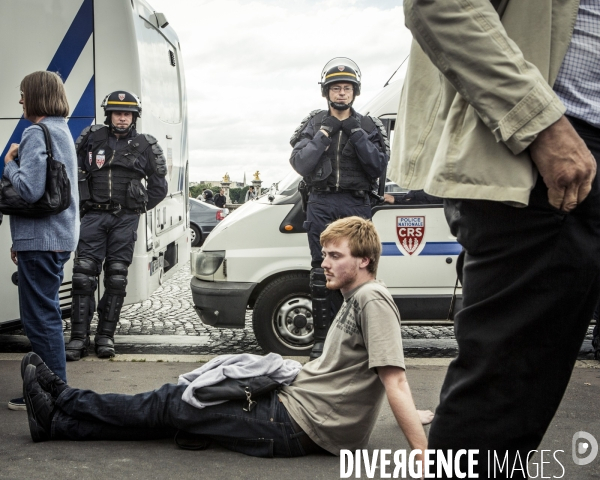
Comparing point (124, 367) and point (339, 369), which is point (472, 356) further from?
point (124, 367)

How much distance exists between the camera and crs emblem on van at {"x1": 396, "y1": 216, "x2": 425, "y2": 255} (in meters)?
5.78

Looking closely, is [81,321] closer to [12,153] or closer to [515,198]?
[12,153]

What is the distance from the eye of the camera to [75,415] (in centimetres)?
350

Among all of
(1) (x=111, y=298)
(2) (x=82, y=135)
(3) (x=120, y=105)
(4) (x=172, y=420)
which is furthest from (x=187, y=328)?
(4) (x=172, y=420)

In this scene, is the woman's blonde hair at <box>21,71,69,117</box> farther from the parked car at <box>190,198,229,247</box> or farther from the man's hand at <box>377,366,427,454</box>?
Result: the parked car at <box>190,198,229,247</box>

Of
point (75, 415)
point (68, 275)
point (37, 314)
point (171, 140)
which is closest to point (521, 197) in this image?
point (75, 415)

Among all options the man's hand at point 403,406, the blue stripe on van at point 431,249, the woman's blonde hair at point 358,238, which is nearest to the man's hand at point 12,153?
the woman's blonde hair at point 358,238

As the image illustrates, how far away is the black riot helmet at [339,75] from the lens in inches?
214

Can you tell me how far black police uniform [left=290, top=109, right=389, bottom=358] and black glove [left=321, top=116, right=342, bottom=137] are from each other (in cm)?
3

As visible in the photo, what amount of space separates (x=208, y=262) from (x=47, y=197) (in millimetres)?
2087

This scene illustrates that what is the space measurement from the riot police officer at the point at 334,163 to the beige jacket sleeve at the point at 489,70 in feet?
12.7

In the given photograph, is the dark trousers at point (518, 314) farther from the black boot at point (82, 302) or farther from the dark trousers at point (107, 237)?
the dark trousers at point (107, 237)

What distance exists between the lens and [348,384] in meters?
3.22

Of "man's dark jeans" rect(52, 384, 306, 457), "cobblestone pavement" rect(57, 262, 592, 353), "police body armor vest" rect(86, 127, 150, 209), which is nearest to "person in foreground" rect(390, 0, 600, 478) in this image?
"man's dark jeans" rect(52, 384, 306, 457)
